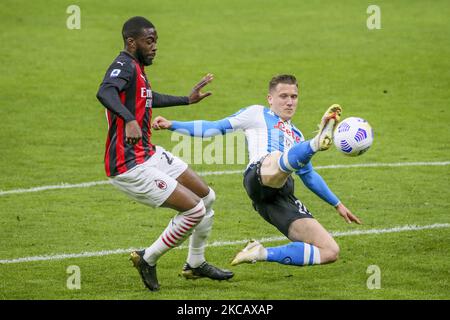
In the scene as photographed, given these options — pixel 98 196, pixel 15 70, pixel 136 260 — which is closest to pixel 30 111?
pixel 15 70

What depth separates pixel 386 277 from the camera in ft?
32.2

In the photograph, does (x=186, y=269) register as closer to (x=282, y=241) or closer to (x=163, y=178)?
(x=163, y=178)

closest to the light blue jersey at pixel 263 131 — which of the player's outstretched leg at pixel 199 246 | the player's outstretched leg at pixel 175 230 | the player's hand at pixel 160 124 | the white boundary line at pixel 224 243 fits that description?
the player's outstretched leg at pixel 199 246

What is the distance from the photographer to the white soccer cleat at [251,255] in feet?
30.0

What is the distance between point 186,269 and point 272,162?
1454 millimetres

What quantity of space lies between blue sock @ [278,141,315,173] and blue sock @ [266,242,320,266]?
0.76 m

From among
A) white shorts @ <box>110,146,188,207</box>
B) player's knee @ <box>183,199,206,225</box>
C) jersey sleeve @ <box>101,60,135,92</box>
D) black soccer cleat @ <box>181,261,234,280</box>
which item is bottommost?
black soccer cleat @ <box>181,261,234,280</box>

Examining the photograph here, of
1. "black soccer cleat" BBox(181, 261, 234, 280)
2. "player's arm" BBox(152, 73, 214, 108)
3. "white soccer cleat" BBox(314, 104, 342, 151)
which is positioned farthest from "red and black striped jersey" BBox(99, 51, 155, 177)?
"white soccer cleat" BBox(314, 104, 342, 151)

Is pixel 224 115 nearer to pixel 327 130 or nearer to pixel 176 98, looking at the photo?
pixel 176 98

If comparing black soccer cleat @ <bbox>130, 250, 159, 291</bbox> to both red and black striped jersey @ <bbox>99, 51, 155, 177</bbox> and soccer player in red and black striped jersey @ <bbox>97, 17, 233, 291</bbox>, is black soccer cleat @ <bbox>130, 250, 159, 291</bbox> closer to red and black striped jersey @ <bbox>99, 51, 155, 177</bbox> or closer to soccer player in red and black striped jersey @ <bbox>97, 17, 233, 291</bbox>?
soccer player in red and black striped jersey @ <bbox>97, 17, 233, 291</bbox>

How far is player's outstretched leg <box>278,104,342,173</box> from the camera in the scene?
8.76 m

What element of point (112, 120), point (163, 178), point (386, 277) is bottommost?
point (386, 277)

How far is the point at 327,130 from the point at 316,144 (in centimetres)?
16

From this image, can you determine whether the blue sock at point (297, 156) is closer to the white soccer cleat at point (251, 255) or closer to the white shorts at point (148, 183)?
the white soccer cleat at point (251, 255)
